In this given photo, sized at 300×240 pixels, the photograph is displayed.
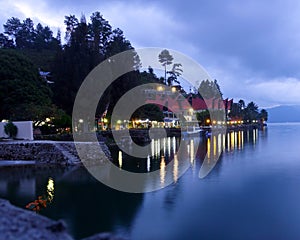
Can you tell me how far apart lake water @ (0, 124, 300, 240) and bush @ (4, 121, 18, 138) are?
4487mm

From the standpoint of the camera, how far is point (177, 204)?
10.1 metres

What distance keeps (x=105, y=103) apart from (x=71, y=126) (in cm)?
392

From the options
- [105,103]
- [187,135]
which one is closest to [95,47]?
[105,103]

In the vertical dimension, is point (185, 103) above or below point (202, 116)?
above

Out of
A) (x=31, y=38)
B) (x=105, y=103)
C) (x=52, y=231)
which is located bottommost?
(x=52, y=231)

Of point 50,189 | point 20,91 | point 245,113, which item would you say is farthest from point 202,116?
point 50,189

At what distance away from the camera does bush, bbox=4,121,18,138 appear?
20.1 m

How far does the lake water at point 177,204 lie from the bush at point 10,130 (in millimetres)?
4487

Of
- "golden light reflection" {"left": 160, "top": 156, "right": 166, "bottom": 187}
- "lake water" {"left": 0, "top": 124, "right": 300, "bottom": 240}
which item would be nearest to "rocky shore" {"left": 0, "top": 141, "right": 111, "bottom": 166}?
"lake water" {"left": 0, "top": 124, "right": 300, "bottom": 240}

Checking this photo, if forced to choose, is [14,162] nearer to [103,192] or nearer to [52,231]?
[103,192]

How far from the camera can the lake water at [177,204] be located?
25.7ft

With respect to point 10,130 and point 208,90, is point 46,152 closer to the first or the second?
point 10,130

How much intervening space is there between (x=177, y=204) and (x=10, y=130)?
46.8ft

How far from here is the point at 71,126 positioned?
1061 inches
